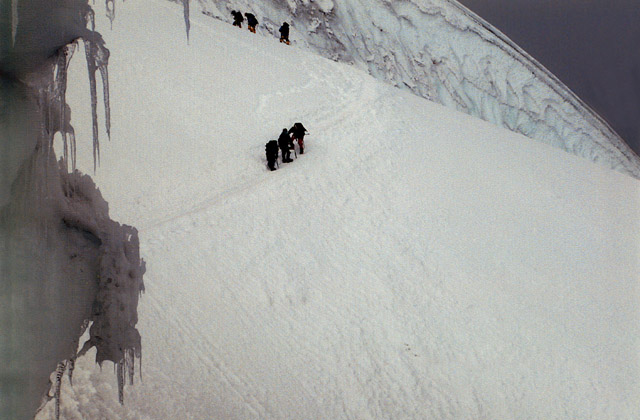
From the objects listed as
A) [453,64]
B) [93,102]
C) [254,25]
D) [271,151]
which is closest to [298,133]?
[271,151]

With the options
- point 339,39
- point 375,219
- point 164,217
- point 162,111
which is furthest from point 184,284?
point 339,39

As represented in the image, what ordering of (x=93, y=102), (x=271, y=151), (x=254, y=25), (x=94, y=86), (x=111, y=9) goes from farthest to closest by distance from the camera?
(x=254, y=25), (x=111, y=9), (x=271, y=151), (x=93, y=102), (x=94, y=86)

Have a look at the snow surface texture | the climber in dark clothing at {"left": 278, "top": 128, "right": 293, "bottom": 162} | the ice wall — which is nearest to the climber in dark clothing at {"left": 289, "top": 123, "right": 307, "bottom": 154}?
the climber in dark clothing at {"left": 278, "top": 128, "right": 293, "bottom": 162}

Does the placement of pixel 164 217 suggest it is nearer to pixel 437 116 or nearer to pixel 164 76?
pixel 164 76

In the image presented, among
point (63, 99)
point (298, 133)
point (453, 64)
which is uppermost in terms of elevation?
point (453, 64)

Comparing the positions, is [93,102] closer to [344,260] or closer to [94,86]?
[94,86]

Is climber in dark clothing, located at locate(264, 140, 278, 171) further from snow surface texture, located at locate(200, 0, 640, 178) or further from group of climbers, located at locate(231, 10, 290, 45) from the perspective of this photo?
snow surface texture, located at locate(200, 0, 640, 178)

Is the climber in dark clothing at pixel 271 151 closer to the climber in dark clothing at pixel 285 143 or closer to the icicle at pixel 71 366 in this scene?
the climber in dark clothing at pixel 285 143
